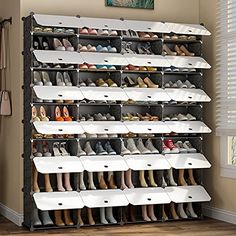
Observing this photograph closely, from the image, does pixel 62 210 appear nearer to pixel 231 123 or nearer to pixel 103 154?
pixel 103 154

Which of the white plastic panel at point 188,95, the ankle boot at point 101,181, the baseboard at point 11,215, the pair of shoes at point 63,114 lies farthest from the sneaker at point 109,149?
the baseboard at point 11,215

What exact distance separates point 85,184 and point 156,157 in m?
0.82

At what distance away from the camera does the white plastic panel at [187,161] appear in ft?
22.5

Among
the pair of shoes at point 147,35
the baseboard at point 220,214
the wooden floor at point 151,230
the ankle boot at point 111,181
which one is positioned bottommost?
the wooden floor at point 151,230

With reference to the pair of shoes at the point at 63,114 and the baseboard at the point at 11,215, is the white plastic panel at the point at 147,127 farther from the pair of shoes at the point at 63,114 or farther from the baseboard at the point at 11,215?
the baseboard at the point at 11,215

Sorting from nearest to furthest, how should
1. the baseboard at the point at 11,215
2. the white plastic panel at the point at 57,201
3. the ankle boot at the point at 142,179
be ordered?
the white plastic panel at the point at 57,201 < the baseboard at the point at 11,215 < the ankle boot at the point at 142,179

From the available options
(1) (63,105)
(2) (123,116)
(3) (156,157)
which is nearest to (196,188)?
(3) (156,157)

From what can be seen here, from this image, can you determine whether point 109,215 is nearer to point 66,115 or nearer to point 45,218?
point 45,218

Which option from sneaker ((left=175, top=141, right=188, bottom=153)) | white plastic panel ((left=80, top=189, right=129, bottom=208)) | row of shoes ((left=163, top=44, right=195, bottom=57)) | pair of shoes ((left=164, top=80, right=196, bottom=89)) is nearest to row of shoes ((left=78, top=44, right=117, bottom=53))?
row of shoes ((left=163, top=44, right=195, bottom=57))

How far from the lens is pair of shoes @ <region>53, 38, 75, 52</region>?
21.6 ft

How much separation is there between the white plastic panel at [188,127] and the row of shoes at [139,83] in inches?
17.8

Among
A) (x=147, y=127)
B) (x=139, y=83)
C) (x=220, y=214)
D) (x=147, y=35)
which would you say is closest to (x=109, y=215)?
(x=147, y=127)

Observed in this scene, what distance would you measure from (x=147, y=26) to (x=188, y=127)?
3.95 ft

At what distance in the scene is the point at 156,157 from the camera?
6809 mm
